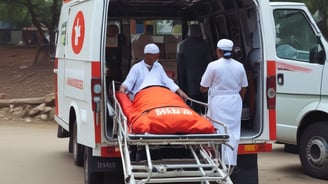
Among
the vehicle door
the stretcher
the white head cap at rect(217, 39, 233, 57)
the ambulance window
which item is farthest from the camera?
the ambulance window

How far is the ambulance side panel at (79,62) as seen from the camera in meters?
6.43

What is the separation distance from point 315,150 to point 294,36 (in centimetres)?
174

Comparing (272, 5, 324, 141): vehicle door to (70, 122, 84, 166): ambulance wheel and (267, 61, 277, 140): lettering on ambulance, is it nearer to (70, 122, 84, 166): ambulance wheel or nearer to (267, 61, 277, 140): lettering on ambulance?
(267, 61, 277, 140): lettering on ambulance

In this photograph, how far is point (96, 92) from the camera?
632cm

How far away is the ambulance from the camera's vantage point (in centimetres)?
646

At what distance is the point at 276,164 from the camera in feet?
32.2

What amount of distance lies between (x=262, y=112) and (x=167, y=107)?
126cm

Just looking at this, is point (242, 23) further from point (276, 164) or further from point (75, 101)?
point (276, 164)

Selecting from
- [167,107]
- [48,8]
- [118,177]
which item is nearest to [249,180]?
[167,107]

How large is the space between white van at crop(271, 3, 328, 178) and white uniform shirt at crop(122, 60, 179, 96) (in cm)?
223

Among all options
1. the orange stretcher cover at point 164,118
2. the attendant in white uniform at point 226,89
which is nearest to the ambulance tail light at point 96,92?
the orange stretcher cover at point 164,118

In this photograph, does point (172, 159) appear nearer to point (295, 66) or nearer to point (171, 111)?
point (171, 111)

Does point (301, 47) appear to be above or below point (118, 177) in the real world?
above

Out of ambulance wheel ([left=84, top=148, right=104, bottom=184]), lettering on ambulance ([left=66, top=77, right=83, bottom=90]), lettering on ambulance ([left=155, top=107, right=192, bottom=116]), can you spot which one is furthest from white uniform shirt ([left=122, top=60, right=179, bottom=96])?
lettering on ambulance ([left=155, top=107, right=192, bottom=116])
